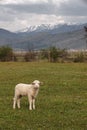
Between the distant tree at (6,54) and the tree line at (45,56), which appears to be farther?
the distant tree at (6,54)

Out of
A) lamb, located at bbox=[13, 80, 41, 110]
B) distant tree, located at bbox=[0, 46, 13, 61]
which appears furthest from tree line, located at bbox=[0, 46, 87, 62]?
lamb, located at bbox=[13, 80, 41, 110]

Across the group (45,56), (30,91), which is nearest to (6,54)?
(45,56)

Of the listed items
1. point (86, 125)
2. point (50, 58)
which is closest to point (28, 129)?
point (86, 125)

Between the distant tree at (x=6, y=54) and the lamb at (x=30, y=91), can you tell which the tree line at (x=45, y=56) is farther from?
the lamb at (x=30, y=91)

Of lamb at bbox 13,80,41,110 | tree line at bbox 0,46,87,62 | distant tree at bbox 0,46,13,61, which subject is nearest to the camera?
lamb at bbox 13,80,41,110

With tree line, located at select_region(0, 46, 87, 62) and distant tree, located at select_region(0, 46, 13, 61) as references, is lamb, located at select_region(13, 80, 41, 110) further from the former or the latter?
distant tree, located at select_region(0, 46, 13, 61)

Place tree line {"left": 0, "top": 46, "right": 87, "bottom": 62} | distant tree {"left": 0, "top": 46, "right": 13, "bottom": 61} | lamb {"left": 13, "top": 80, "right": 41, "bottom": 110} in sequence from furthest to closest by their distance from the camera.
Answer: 1. distant tree {"left": 0, "top": 46, "right": 13, "bottom": 61}
2. tree line {"left": 0, "top": 46, "right": 87, "bottom": 62}
3. lamb {"left": 13, "top": 80, "right": 41, "bottom": 110}

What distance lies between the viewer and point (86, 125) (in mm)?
14031

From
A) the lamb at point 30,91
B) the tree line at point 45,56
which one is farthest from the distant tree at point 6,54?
the lamb at point 30,91

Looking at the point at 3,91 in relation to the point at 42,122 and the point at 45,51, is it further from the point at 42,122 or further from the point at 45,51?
the point at 45,51

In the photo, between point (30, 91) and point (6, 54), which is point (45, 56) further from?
point (30, 91)

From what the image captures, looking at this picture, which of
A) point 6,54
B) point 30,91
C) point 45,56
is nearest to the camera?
point 30,91

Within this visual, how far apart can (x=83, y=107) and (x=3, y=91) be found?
735 centimetres

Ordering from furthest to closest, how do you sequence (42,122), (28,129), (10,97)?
1. (10,97)
2. (42,122)
3. (28,129)
